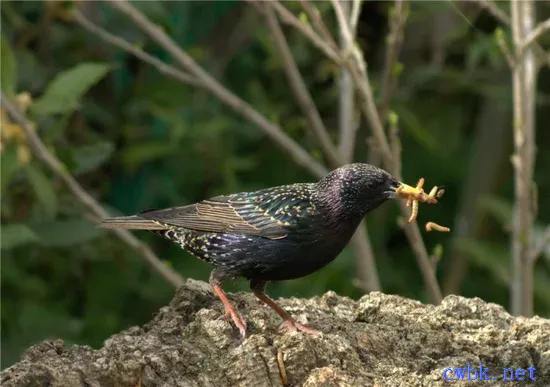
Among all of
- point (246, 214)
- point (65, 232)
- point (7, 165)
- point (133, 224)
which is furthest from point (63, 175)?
point (246, 214)

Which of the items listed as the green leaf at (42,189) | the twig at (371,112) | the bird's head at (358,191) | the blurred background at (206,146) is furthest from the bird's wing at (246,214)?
the blurred background at (206,146)

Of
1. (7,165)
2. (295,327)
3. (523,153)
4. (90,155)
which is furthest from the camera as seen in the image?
(90,155)

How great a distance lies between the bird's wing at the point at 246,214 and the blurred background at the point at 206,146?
1.49 m

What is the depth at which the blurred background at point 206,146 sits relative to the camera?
541cm

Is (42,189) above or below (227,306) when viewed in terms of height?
above

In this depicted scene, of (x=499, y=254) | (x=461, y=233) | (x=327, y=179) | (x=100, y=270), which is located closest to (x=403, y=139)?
(x=461, y=233)

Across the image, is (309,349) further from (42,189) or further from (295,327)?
(42,189)

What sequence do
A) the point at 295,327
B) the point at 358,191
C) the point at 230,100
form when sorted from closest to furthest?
the point at 295,327 < the point at 358,191 < the point at 230,100

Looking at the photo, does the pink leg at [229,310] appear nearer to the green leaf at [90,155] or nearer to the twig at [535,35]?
the twig at [535,35]

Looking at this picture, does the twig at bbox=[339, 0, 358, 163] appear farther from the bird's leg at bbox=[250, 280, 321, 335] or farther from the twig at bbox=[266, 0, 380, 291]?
the bird's leg at bbox=[250, 280, 321, 335]

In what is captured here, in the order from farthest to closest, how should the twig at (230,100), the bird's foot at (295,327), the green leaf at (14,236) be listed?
the twig at (230,100)
the green leaf at (14,236)
the bird's foot at (295,327)

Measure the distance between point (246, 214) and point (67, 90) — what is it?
1713mm

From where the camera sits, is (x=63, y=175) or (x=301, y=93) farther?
(x=301, y=93)

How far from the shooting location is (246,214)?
360 cm
